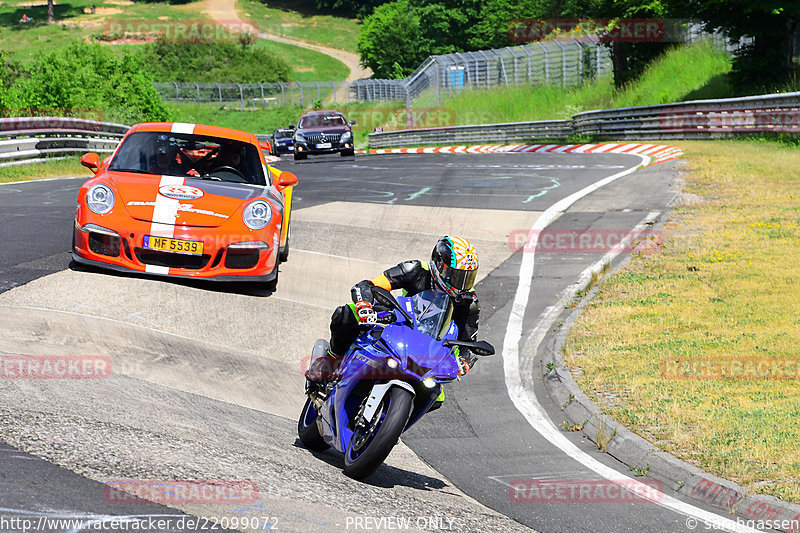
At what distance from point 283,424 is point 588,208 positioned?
424 inches

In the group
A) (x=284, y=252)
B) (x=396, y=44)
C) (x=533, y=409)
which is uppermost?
(x=396, y=44)

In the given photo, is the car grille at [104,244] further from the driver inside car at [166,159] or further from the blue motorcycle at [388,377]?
the blue motorcycle at [388,377]

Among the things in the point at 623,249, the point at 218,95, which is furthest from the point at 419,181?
the point at 218,95

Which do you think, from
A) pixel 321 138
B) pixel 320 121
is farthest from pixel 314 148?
pixel 320 121

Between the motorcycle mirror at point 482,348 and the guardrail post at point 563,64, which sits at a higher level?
the guardrail post at point 563,64

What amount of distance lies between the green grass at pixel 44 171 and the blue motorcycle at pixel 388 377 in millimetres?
17700

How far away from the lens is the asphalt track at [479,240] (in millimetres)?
5523

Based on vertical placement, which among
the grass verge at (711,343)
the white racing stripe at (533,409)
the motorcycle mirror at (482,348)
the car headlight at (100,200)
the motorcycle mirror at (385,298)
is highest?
the car headlight at (100,200)

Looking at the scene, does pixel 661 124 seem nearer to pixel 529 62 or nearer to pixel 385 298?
pixel 529 62

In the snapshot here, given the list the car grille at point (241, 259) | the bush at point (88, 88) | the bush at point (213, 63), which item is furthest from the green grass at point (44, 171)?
the bush at point (213, 63)

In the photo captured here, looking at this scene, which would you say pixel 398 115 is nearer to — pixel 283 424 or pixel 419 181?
pixel 419 181

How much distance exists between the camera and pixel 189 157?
1058cm

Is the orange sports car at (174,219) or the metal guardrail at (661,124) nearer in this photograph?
the orange sports car at (174,219)

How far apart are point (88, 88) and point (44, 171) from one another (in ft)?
65.6
